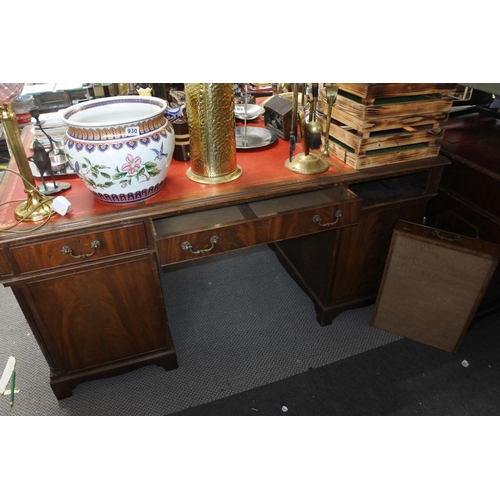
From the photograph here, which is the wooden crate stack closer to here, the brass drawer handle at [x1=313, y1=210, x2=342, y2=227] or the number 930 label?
the brass drawer handle at [x1=313, y1=210, x2=342, y2=227]

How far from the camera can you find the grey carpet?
1.45 metres

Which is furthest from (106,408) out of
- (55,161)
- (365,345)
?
(365,345)

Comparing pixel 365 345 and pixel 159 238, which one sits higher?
pixel 159 238

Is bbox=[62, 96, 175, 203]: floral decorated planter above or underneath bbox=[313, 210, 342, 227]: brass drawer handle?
above

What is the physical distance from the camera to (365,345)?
1655 millimetres

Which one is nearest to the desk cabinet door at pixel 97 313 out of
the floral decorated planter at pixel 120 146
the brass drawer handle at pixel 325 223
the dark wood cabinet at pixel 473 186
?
the floral decorated planter at pixel 120 146

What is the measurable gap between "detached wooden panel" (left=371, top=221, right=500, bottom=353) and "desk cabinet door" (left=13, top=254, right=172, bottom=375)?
2.98 ft

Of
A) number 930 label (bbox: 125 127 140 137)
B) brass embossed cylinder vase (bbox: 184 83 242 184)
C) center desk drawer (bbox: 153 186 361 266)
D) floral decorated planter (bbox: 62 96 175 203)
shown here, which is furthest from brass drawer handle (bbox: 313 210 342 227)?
number 930 label (bbox: 125 127 140 137)

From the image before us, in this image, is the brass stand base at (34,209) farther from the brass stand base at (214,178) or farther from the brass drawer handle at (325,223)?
the brass drawer handle at (325,223)

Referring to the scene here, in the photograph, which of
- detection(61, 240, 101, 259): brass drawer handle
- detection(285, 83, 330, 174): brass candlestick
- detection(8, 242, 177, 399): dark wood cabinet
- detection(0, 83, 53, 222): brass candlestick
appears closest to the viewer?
detection(0, 83, 53, 222): brass candlestick

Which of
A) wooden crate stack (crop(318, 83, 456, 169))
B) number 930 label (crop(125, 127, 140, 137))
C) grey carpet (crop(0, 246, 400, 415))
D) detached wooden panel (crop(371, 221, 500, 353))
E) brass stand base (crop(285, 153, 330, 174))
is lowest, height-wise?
grey carpet (crop(0, 246, 400, 415))

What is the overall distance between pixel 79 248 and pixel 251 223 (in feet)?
1.61
